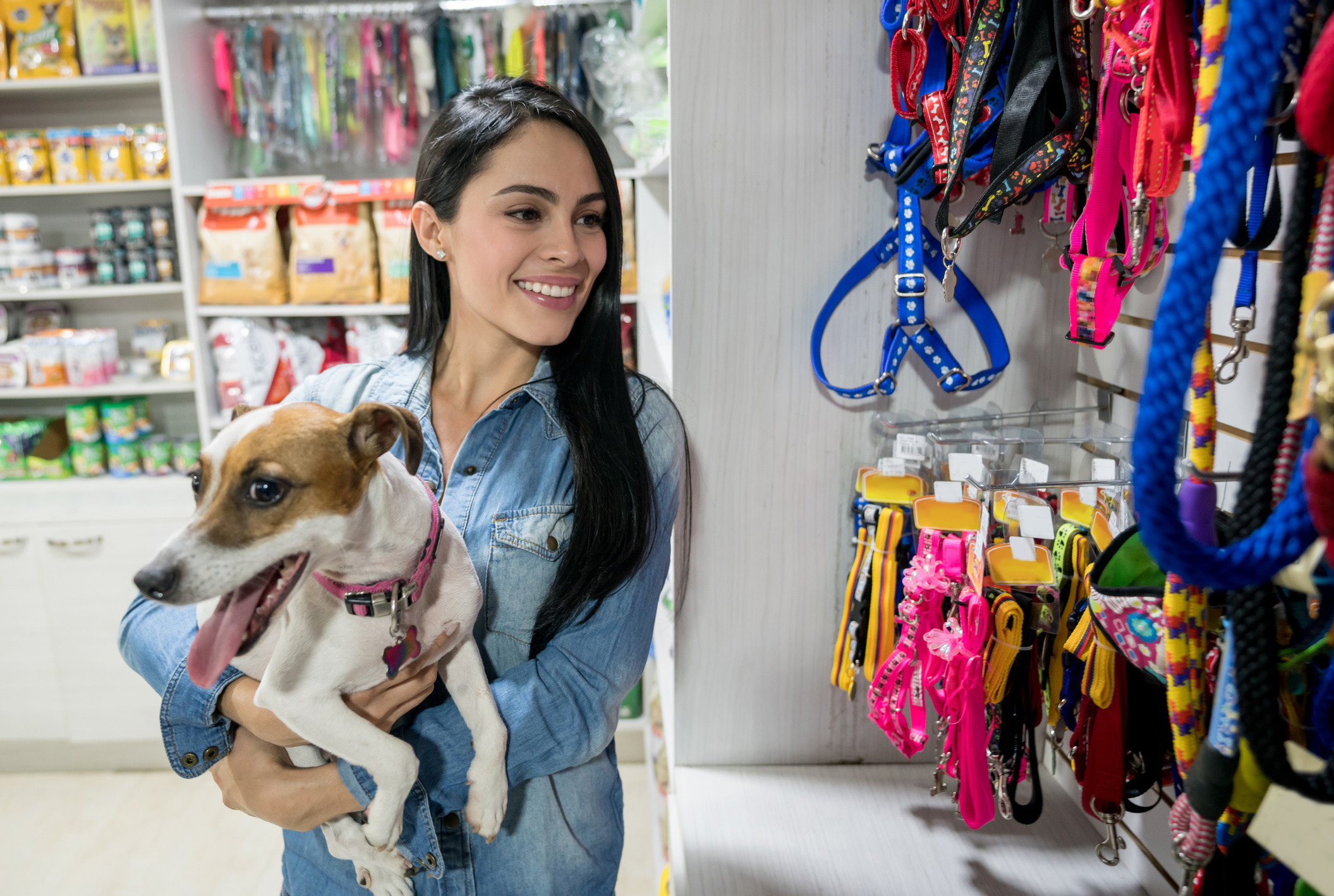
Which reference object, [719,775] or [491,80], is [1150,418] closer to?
[491,80]

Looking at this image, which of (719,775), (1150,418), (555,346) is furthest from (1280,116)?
(719,775)

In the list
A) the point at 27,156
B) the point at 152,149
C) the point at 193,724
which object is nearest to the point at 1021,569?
the point at 193,724

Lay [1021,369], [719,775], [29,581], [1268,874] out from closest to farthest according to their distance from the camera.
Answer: [1268,874] → [1021,369] → [719,775] → [29,581]

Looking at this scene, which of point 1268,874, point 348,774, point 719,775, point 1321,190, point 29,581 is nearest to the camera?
point 1321,190

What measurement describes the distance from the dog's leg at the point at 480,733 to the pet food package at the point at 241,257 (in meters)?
2.32

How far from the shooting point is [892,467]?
1.26 metres

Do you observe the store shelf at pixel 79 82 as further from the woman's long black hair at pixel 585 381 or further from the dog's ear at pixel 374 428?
the dog's ear at pixel 374 428

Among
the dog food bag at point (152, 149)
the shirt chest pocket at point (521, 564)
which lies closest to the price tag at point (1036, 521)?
the shirt chest pocket at point (521, 564)

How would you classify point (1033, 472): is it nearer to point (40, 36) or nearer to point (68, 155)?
point (68, 155)

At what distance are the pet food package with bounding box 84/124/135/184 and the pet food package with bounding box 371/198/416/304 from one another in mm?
897

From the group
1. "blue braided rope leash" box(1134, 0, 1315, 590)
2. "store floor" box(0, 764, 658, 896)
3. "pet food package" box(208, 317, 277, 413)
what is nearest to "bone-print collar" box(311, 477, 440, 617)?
"blue braided rope leash" box(1134, 0, 1315, 590)

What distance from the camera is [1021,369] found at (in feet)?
4.32

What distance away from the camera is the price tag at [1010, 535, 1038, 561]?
1017 mm

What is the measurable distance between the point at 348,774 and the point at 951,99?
1.10 meters
